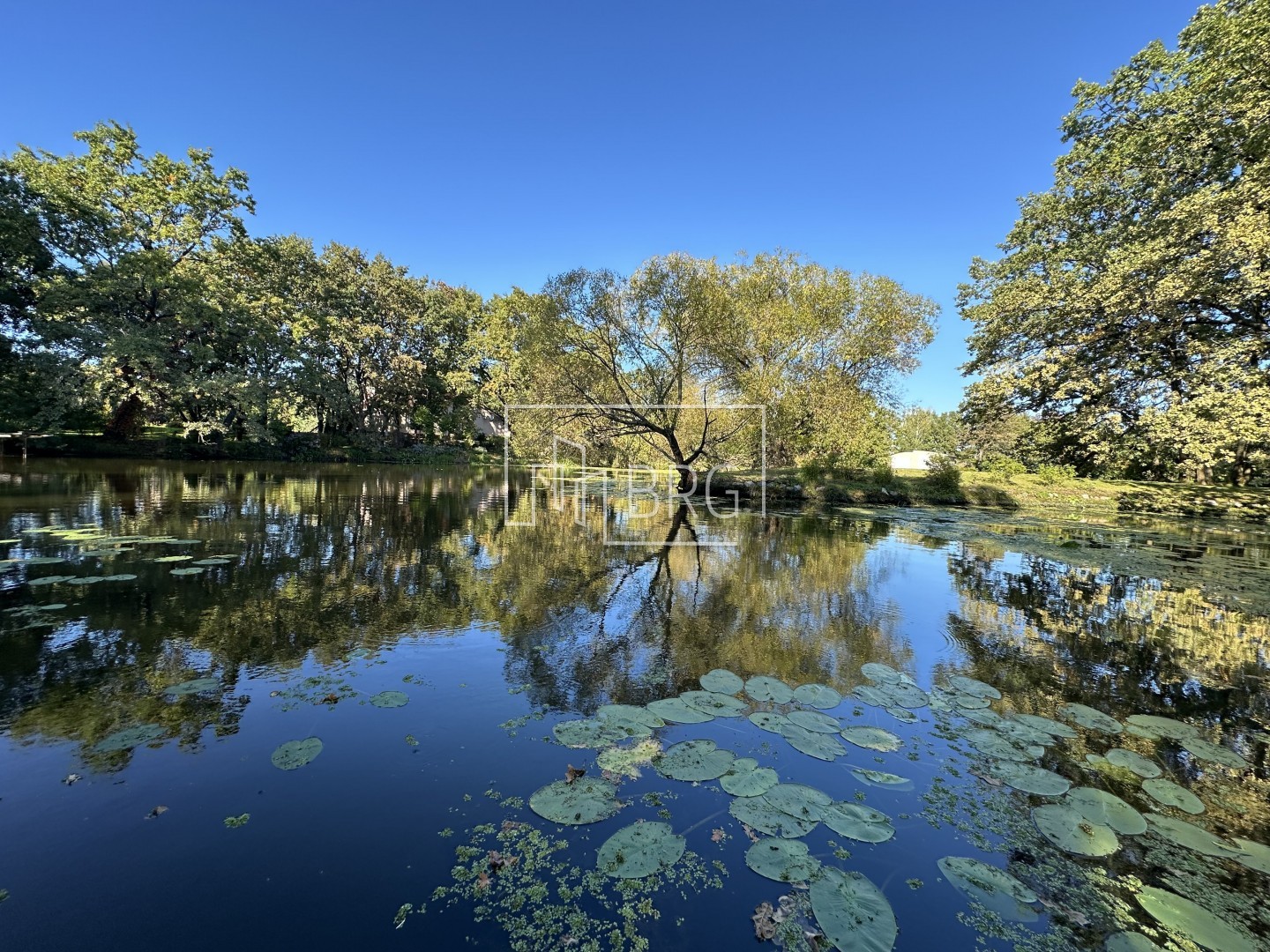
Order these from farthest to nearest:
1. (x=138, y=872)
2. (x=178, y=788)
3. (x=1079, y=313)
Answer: (x=1079, y=313) → (x=178, y=788) → (x=138, y=872)

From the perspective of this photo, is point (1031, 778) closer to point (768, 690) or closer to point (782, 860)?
point (768, 690)

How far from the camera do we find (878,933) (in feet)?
6.44

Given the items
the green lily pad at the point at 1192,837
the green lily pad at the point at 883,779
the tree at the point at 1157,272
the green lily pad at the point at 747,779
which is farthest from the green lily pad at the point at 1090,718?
the tree at the point at 1157,272

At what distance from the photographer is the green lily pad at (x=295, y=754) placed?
299 centimetres

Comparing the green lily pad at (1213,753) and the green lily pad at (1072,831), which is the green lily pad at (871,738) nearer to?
the green lily pad at (1072,831)

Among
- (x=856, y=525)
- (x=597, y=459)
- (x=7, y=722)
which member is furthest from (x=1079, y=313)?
(x=7, y=722)

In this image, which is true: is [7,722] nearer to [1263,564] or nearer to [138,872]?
[138,872]

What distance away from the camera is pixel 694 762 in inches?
122

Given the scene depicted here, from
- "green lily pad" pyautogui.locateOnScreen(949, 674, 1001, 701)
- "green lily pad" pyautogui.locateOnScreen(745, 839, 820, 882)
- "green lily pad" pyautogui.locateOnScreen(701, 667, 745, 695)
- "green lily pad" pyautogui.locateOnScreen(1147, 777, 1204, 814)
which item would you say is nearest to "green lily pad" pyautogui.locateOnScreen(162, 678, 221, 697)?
"green lily pad" pyautogui.locateOnScreen(701, 667, 745, 695)

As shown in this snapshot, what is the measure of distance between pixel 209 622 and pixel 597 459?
21024 mm

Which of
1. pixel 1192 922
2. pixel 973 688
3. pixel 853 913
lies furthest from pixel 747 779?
pixel 973 688

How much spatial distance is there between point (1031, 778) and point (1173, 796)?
71cm

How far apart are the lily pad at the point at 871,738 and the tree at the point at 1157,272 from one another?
1695 cm

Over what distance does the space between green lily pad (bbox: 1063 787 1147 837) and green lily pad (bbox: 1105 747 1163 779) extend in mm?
425
